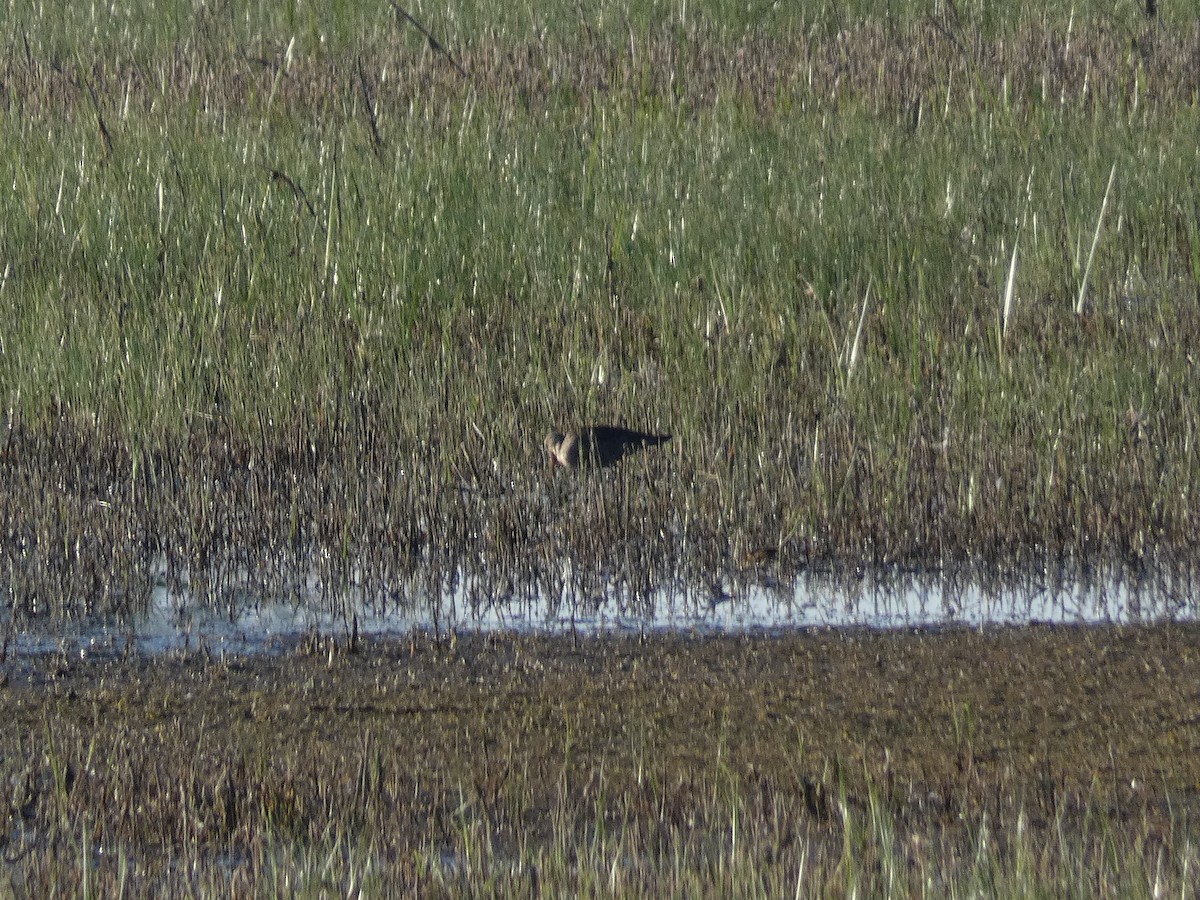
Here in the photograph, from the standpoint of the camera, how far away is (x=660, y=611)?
405 centimetres

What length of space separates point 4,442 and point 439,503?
1336 millimetres

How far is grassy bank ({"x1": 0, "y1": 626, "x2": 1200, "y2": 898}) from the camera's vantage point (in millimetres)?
2662

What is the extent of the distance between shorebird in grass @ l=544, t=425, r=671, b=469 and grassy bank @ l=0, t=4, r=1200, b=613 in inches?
3.2

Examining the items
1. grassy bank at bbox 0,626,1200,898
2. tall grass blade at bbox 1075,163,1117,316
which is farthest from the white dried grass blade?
grassy bank at bbox 0,626,1200,898

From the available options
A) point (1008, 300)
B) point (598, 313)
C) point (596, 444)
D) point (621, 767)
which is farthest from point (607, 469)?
point (1008, 300)

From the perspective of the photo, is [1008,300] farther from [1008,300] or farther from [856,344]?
[856,344]

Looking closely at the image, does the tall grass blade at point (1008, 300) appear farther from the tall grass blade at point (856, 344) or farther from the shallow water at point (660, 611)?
the shallow water at point (660, 611)

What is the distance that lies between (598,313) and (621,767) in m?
2.57

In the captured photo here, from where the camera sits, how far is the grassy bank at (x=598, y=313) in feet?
14.1

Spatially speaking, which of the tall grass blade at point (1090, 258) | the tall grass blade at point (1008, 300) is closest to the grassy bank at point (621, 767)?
the tall grass blade at point (1008, 300)

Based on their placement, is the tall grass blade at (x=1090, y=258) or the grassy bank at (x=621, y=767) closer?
the grassy bank at (x=621, y=767)

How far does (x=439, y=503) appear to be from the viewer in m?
4.41

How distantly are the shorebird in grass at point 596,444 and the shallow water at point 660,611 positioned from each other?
54 cm

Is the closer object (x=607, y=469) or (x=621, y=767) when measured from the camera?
(x=621, y=767)
